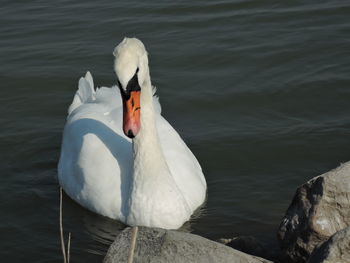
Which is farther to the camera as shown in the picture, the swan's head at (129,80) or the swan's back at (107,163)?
the swan's back at (107,163)

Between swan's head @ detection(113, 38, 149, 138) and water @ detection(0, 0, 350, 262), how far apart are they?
1.41 m

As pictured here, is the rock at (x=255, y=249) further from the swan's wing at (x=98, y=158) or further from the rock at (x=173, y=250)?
the swan's wing at (x=98, y=158)

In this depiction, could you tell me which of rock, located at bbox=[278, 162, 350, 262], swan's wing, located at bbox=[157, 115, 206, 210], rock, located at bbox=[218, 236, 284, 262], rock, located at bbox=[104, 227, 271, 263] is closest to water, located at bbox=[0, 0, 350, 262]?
swan's wing, located at bbox=[157, 115, 206, 210]

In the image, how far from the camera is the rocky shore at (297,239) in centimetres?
561

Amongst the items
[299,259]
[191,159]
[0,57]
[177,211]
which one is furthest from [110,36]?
[299,259]

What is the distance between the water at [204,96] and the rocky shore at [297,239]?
4.87ft

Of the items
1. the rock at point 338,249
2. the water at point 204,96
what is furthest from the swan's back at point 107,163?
the rock at point 338,249

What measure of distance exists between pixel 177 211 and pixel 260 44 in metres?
5.19

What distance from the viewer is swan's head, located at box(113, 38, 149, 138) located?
693 centimetres

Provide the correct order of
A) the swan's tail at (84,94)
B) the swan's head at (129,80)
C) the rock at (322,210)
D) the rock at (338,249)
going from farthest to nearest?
the swan's tail at (84,94), the swan's head at (129,80), the rock at (322,210), the rock at (338,249)

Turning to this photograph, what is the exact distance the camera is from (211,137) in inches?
393

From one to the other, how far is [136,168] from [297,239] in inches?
86.7

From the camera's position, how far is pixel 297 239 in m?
6.25

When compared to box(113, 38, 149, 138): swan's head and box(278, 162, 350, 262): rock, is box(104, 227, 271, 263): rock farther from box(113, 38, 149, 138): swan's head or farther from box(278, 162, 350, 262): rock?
box(113, 38, 149, 138): swan's head
